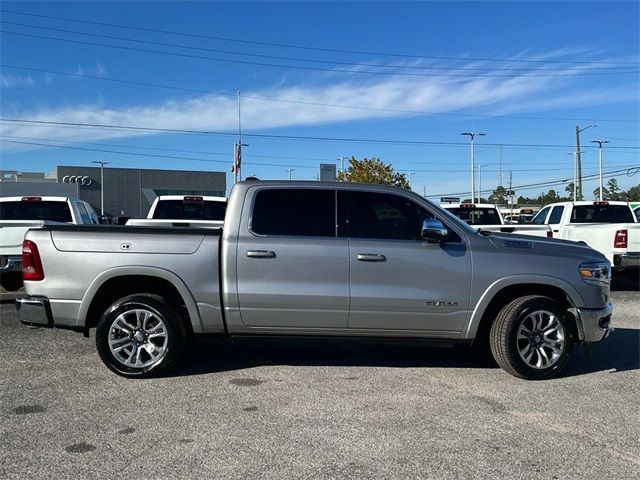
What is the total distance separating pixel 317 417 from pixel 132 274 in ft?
7.54

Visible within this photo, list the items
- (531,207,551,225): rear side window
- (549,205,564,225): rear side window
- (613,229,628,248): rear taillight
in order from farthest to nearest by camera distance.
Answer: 1. (531,207,551,225): rear side window
2. (549,205,564,225): rear side window
3. (613,229,628,248): rear taillight

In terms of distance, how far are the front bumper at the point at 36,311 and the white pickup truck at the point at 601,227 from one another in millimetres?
9996

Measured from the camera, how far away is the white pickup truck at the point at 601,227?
11555mm

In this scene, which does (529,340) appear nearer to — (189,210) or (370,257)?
(370,257)

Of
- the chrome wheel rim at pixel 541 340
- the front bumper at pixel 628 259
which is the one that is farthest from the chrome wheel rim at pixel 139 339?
the front bumper at pixel 628 259

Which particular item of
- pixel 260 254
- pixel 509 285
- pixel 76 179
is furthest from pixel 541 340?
pixel 76 179

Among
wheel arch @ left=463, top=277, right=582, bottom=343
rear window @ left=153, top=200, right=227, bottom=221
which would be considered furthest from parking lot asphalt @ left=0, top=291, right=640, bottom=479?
rear window @ left=153, top=200, right=227, bottom=221

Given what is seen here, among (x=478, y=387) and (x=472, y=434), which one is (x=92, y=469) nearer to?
(x=472, y=434)

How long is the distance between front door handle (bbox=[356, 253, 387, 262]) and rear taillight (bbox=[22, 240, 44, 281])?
10.1ft

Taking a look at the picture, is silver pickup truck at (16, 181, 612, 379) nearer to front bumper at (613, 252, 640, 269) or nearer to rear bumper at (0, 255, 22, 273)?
rear bumper at (0, 255, 22, 273)

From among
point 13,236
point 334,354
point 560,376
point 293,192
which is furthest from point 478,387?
point 13,236

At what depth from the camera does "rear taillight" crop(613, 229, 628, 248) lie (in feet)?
37.8

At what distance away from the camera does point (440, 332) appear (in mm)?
5750

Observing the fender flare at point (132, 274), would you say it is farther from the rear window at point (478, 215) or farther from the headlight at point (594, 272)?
the rear window at point (478, 215)
